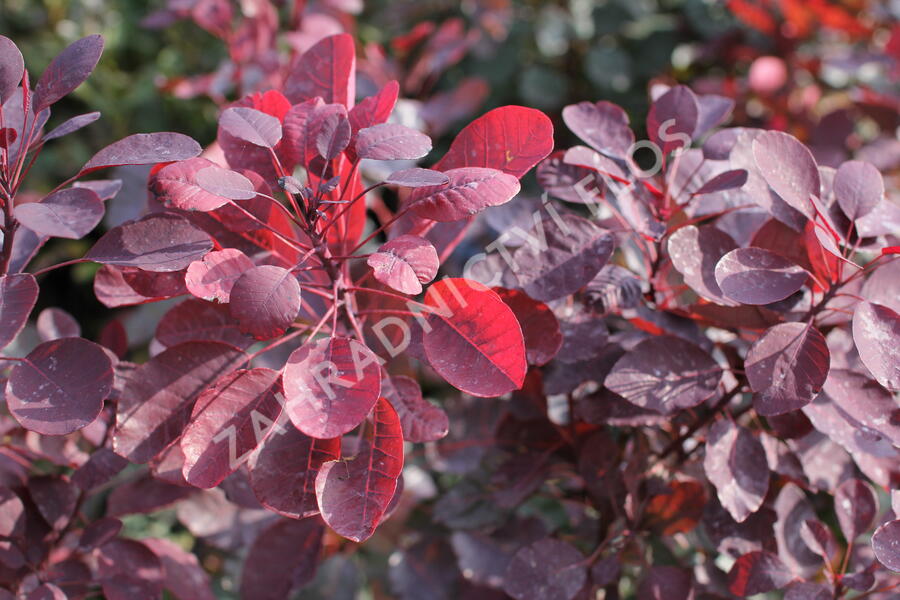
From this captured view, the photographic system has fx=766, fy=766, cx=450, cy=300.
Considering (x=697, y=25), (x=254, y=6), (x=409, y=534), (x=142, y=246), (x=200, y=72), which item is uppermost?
(x=142, y=246)

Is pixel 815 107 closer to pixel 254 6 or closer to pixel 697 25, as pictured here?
pixel 697 25

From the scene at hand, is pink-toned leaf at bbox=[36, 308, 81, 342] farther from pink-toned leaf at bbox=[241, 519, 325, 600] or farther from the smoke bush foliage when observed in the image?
pink-toned leaf at bbox=[241, 519, 325, 600]

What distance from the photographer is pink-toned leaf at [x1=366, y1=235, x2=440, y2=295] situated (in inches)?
25.4

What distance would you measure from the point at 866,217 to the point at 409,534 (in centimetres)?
83

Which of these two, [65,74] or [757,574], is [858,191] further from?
[65,74]

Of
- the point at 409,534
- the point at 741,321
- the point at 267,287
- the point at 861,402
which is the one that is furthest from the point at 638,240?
the point at 409,534

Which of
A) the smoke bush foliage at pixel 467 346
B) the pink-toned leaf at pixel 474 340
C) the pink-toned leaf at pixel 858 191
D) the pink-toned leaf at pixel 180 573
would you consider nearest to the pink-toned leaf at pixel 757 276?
the smoke bush foliage at pixel 467 346

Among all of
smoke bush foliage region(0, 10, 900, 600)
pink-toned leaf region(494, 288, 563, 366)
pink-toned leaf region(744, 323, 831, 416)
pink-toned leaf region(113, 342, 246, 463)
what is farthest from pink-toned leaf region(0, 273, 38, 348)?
pink-toned leaf region(744, 323, 831, 416)

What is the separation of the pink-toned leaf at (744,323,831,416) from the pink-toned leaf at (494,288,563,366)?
7.1 inches

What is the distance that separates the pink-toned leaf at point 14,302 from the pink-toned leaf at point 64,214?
0.06 metres

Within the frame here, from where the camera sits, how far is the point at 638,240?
0.89 metres

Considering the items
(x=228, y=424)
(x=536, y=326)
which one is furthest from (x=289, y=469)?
(x=536, y=326)

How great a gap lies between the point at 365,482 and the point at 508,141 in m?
0.35

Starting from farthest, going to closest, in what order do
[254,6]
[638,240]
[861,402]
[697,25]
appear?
[697,25], [254,6], [638,240], [861,402]
